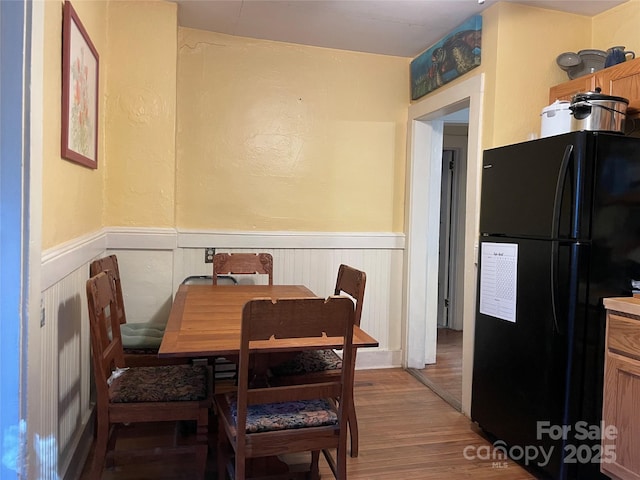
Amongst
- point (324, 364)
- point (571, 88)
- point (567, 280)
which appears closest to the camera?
point (567, 280)

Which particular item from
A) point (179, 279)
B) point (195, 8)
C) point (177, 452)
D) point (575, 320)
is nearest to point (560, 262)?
point (575, 320)

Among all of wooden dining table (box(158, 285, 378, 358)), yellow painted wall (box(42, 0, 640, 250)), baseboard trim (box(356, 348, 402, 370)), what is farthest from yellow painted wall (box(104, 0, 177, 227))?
baseboard trim (box(356, 348, 402, 370))

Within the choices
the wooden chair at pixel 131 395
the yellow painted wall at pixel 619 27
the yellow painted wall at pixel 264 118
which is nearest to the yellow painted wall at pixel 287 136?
the yellow painted wall at pixel 264 118

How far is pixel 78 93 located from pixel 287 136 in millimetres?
1600

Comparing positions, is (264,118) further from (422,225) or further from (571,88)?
(571,88)

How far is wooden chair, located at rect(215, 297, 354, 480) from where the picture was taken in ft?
4.86

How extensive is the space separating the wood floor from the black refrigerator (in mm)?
271

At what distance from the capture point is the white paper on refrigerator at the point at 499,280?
7.70 ft

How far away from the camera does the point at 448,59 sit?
3.06 metres

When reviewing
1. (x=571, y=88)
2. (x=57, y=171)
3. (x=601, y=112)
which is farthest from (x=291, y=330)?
(x=571, y=88)

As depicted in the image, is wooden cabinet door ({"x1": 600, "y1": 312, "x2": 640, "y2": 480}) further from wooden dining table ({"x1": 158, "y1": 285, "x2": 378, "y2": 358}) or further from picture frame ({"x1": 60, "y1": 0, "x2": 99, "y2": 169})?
picture frame ({"x1": 60, "y1": 0, "x2": 99, "y2": 169})

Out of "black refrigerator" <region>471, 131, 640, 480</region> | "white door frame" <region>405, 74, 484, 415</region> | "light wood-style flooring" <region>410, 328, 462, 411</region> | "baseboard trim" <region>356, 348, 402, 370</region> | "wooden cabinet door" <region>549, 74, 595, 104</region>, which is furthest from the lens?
"baseboard trim" <region>356, 348, 402, 370</region>

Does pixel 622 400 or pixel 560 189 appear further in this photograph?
pixel 560 189

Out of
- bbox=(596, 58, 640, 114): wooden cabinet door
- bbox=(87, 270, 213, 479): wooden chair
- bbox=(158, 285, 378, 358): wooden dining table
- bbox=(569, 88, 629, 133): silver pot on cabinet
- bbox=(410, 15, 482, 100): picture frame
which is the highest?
bbox=(410, 15, 482, 100): picture frame
